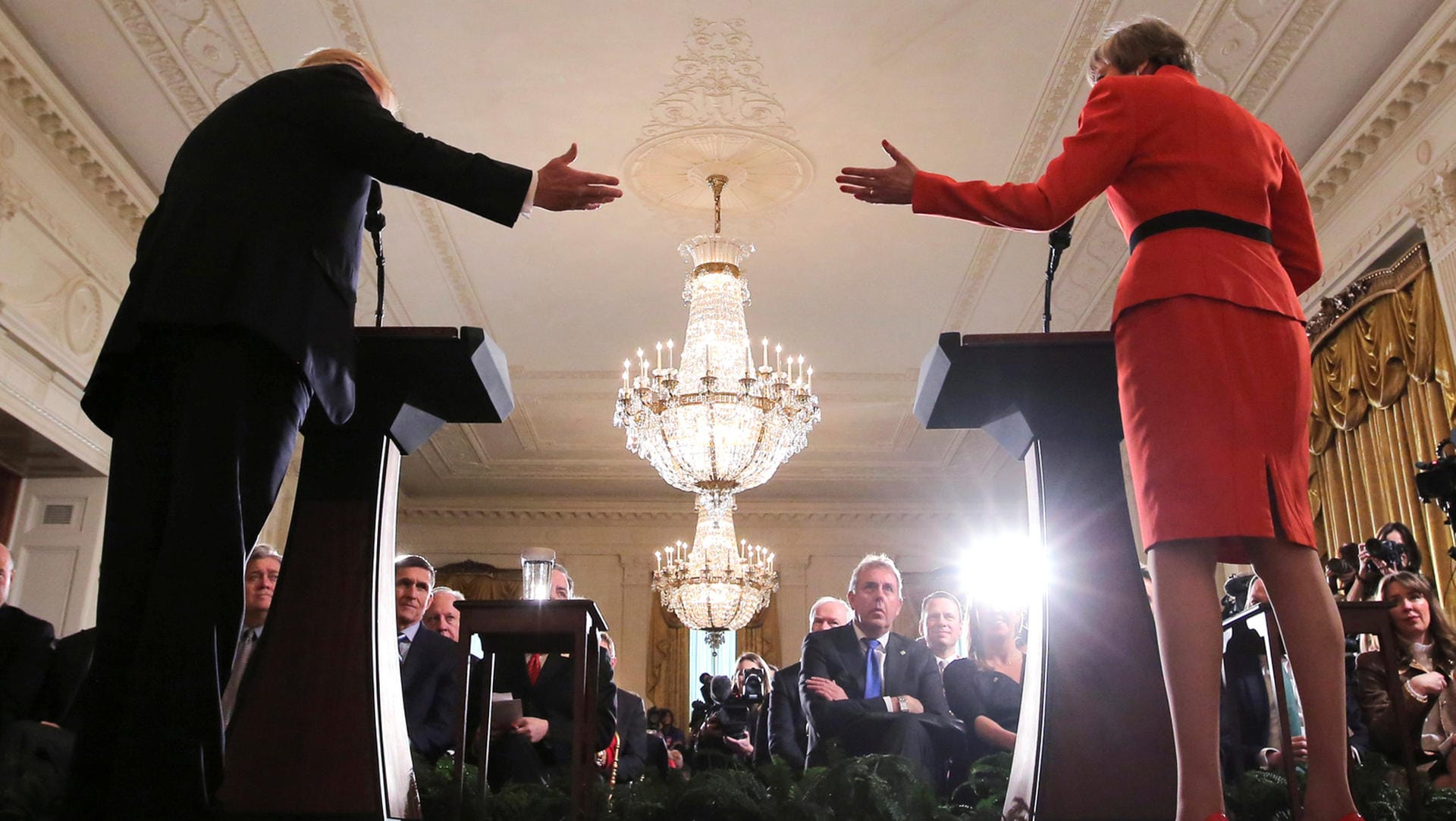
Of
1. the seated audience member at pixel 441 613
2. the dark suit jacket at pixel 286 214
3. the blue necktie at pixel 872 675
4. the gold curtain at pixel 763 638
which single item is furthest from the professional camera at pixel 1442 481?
the gold curtain at pixel 763 638

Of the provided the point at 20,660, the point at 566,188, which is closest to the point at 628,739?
the point at 20,660

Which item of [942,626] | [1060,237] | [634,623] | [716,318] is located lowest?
[942,626]

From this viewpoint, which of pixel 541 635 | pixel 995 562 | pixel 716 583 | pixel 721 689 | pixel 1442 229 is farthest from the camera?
pixel 995 562

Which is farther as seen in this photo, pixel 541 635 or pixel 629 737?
pixel 629 737

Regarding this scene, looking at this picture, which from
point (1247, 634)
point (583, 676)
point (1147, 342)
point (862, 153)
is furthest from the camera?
point (862, 153)

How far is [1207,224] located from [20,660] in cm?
374

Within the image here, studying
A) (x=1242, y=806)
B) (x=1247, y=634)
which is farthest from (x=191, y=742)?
(x=1247, y=634)

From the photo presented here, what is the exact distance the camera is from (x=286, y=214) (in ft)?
5.60

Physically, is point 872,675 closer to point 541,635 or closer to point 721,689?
point 541,635

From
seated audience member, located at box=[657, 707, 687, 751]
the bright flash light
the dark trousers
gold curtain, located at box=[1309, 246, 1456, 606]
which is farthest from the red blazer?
the bright flash light

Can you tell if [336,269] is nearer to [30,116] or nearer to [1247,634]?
[1247,634]

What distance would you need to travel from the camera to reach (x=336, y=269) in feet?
5.72

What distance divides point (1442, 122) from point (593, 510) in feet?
29.4

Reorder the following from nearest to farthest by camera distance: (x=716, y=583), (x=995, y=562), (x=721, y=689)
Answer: (x=721, y=689) → (x=716, y=583) → (x=995, y=562)
